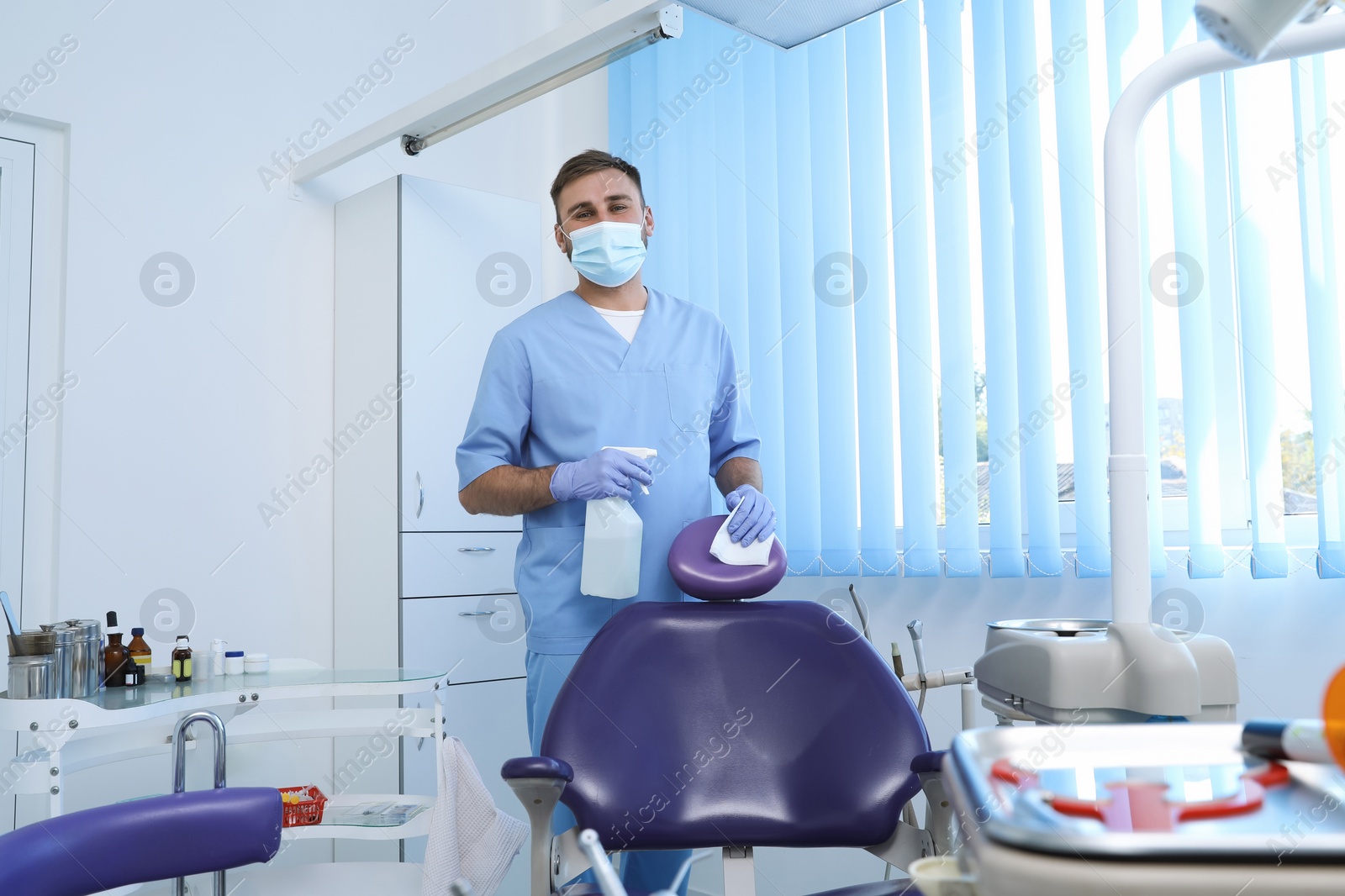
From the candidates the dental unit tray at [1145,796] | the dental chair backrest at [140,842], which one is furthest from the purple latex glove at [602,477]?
the dental unit tray at [1145,796]

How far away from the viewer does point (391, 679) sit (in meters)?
1.82

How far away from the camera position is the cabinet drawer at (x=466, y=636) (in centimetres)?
234

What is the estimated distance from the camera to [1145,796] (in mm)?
532

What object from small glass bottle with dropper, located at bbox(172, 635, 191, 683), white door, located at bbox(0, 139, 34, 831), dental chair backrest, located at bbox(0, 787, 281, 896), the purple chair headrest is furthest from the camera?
white door, located at bbox(0, 139, 34, 831)

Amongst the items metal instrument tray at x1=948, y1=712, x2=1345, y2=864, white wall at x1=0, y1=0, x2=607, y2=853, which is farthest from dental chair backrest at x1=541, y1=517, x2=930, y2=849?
white wall at x1=0, y1=0, x2=607, y2=853

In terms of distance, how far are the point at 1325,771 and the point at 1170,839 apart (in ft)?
0.65

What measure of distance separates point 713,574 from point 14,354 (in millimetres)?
1666

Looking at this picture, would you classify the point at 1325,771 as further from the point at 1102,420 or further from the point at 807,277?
the point at 807,277

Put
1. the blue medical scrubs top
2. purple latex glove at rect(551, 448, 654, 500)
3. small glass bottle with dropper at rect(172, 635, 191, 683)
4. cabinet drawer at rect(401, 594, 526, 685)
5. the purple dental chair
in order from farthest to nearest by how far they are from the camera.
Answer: cabinet drawer at rect(401, 594, 526, 685), small glass bottle with dropper at rect(172, 635, 191, 683), the blue medical scrubs top, purple latex glove at rect(551, 448, 654, 500), the purple dental chair

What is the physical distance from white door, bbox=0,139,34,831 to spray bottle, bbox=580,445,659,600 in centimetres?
132

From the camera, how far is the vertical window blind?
1.72 m

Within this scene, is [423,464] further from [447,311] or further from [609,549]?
[609,549]

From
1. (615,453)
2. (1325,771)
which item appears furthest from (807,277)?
(1325,771)

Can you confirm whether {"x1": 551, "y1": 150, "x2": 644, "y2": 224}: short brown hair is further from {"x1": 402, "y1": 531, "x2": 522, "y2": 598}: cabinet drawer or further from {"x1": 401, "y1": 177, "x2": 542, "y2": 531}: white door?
{"x1": 402, "y1": 531, "x2": 522, "y2": 598}: cabinet drawer
